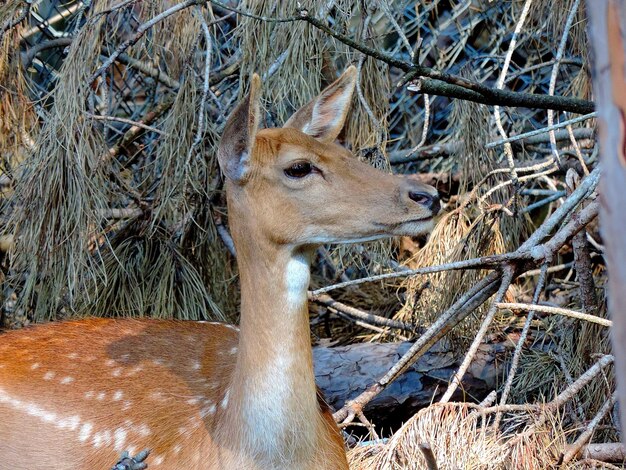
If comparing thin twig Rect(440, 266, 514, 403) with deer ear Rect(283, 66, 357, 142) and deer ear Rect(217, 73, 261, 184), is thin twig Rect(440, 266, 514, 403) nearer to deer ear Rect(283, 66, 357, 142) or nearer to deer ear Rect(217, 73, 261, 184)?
deer ear Rect(283, 66, 357, 142)

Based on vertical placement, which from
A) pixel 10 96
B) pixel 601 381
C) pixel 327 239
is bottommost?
pixel 601 381

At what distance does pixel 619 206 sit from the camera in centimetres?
165

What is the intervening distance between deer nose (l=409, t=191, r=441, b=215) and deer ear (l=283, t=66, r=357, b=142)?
2.42 feet

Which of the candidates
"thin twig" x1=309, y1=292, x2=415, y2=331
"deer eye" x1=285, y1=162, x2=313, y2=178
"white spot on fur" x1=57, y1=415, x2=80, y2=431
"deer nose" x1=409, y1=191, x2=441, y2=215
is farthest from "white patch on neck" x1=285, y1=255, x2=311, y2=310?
"thin twig" x1=309, y1=292, x2=415, y2=331

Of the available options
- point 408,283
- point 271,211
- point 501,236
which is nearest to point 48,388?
point 271,211

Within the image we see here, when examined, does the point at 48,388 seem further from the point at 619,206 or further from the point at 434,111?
the point at 434,111

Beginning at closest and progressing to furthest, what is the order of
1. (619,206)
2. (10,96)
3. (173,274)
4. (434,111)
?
(619,206) < (10,96) < (173,274) < (434,111)

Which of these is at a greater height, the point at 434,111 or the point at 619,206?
the point at 434,111

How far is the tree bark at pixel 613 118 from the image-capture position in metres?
1.66

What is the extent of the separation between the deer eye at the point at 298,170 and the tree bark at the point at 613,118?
6.23ft

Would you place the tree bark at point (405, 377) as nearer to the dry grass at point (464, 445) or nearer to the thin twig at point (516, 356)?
the thin twig at point (516, 356)

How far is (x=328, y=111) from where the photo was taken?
162 inches

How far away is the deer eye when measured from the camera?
3533 millimetres

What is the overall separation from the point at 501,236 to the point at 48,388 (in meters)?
2.25
